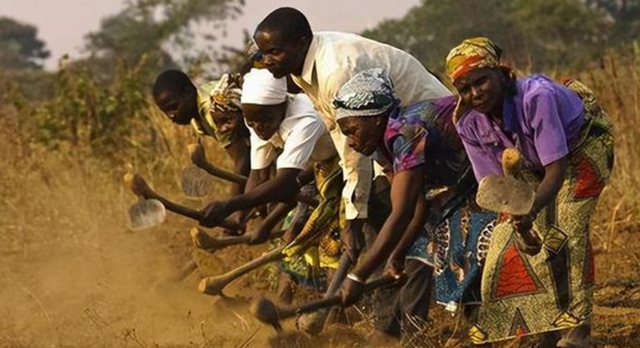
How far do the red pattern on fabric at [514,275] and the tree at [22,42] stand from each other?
2943 centimetres

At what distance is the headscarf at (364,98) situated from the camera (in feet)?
17.2

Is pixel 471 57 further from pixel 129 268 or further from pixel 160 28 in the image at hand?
pixel 160 28

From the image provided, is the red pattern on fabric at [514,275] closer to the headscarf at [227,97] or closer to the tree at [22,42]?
the headscarf at [227,97]

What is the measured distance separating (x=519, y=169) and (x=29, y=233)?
5847 millimetres

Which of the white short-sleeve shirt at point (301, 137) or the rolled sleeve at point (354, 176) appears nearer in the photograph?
the rolled sleeve at point (354, 176)

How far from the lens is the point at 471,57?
478cm

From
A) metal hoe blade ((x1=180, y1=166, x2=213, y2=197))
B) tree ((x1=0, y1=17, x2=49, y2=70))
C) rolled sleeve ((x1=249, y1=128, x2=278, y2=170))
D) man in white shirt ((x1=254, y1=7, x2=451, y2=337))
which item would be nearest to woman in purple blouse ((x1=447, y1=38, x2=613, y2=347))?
man in white shirt ((x1=254, y1=7, x2=451, y2=337))

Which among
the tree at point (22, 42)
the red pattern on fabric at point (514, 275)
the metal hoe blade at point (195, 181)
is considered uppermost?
the red pattern on fabric at point (514, 275)

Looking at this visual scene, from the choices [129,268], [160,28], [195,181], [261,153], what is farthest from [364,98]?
[160,28]

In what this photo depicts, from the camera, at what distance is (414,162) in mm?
5105

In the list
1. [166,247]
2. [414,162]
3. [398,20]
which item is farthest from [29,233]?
[398,20]

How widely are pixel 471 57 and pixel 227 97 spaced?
7.26 ft

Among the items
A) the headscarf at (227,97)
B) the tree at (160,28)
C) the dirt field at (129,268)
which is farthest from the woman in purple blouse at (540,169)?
the tree at (160,28)

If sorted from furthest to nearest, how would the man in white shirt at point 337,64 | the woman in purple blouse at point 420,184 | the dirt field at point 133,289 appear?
1. the dirt field at point 133,289
2. the man in white shirt at point 337,64
3. the woman in purple blouse at point 420,184
